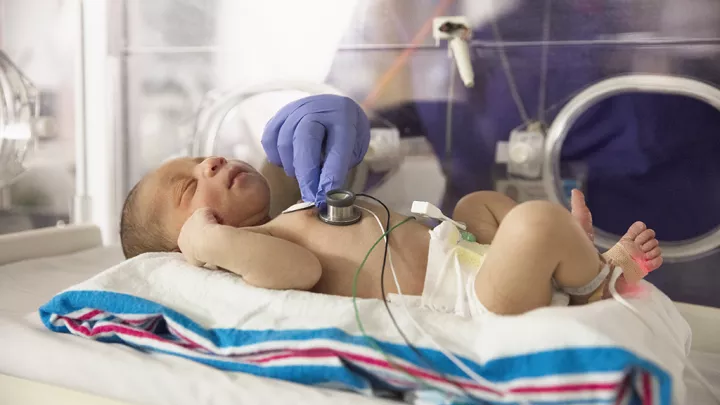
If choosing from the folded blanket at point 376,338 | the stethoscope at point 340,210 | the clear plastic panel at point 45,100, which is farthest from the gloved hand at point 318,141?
the clear plastic panel at point 45,100

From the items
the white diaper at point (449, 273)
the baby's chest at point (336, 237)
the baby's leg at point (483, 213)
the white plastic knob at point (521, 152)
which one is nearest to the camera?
the white diaper at point (449, 273)

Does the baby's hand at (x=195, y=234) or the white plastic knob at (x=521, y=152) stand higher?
the white plastic knob at (x=521, y=152)

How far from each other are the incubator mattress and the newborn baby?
20 cm

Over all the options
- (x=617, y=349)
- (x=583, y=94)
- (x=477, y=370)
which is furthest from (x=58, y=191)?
(x=617, y=349)

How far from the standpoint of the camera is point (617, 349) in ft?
2.42

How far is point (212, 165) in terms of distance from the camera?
138 centimetres

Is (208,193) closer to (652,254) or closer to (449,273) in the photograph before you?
(449,273)

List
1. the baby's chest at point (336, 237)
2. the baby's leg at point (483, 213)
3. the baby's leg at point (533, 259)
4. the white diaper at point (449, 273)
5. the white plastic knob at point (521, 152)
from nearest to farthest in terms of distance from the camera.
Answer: the baby's leg at point (533, 259), the white diaper at point (449, 273), the baby's chest at point (336, 237), the baby's leg at point (483, 213), the white plastic knob at point (521, 152)

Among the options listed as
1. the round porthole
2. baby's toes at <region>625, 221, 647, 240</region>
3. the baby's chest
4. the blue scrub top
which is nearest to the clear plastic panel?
the blue scrub top

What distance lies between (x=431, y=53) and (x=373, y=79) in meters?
0.20

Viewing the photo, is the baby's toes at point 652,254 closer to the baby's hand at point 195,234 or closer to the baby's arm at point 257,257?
the baby's arm at point 257,257

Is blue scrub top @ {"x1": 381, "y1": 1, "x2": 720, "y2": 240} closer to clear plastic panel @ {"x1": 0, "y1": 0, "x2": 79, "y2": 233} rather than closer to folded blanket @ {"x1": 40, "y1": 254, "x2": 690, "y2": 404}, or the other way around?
folded blanket @ {"x1": 40, "y1": 254, "x2": 690, "y2": 404}

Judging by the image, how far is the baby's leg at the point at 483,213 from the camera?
4.25 ft

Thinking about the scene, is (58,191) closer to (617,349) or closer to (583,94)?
(583,94)
